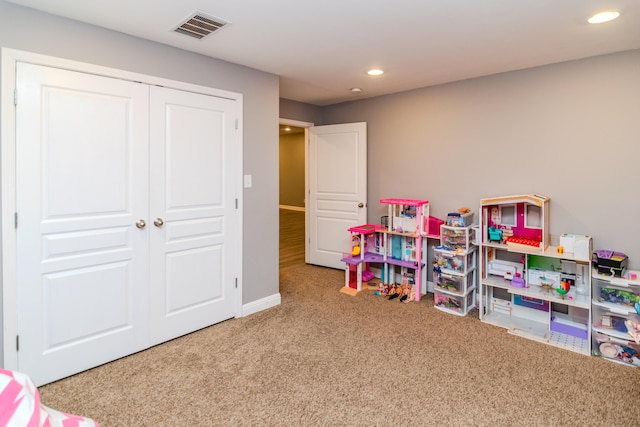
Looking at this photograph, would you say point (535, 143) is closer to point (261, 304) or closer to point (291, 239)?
point (261, 304)

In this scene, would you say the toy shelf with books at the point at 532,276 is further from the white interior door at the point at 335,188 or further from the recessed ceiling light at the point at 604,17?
the white interior door at the point at 335,188

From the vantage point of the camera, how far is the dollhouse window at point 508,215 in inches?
135

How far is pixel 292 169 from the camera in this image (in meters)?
10.6

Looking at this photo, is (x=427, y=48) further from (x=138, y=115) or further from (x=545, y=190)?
(x=138, y=115)

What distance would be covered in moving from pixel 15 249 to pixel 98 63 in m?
1.31

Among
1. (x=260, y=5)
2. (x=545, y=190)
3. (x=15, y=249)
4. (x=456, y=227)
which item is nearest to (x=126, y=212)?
(x=15, y=249)

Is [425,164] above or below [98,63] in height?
below

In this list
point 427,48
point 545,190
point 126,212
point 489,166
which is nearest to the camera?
point 126,212

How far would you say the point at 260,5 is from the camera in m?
2.10

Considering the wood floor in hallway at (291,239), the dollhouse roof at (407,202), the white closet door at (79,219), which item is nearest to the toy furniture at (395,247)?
the dollhouse roof at (407,202)

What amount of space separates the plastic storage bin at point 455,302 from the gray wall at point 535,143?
941 millimetres

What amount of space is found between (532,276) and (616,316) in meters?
0.66

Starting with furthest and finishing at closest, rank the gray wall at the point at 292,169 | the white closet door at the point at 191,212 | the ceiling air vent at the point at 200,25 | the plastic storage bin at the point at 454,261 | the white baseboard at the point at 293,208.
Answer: the white baseboard at the point at 293,208 < the gray wall at the point at 292,169 < the plastic storage bin at the point at 454,261 < the white closet door at the point at 191,212 < the ceiling air vent at the point at 200,25

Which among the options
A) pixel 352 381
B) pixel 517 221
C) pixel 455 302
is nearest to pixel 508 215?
pixel 517 221
